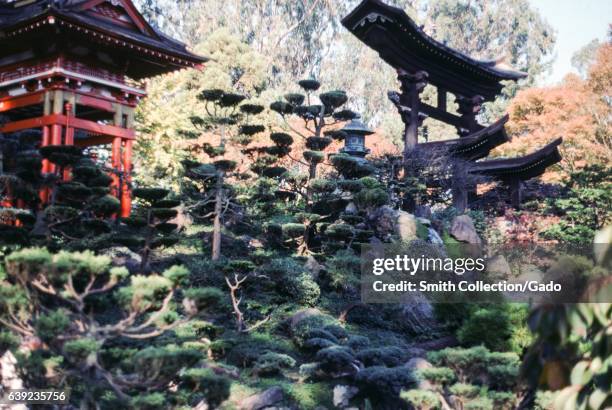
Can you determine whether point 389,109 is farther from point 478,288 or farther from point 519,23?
point 478,288

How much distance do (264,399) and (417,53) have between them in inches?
385

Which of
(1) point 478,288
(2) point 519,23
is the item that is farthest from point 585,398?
(2) point 519,23

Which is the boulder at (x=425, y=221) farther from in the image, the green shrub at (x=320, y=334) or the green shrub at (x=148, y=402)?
the green shrub at (x=148, y=402)

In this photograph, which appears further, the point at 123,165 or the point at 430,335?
the point at 123,165

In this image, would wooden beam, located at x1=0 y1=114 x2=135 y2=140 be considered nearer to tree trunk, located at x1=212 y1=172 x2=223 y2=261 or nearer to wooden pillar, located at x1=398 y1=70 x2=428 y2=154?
tree trunk, located at x1=212 y1=172 x2=223 y2=261

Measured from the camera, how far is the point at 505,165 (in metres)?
15.4

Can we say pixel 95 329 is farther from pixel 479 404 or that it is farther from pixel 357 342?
pixel 357 342

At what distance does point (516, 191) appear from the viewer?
1577cm

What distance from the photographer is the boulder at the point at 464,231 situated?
11836mm

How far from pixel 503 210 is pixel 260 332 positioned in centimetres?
907

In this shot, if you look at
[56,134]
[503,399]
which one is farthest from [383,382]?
[56,134]

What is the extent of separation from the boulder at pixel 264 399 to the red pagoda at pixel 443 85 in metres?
7.78

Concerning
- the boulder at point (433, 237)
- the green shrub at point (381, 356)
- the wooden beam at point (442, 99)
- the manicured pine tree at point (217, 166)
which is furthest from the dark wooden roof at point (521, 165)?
the green shrub at point (381, 356)

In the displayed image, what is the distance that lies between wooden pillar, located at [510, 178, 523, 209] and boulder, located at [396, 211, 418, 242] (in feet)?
18.4
